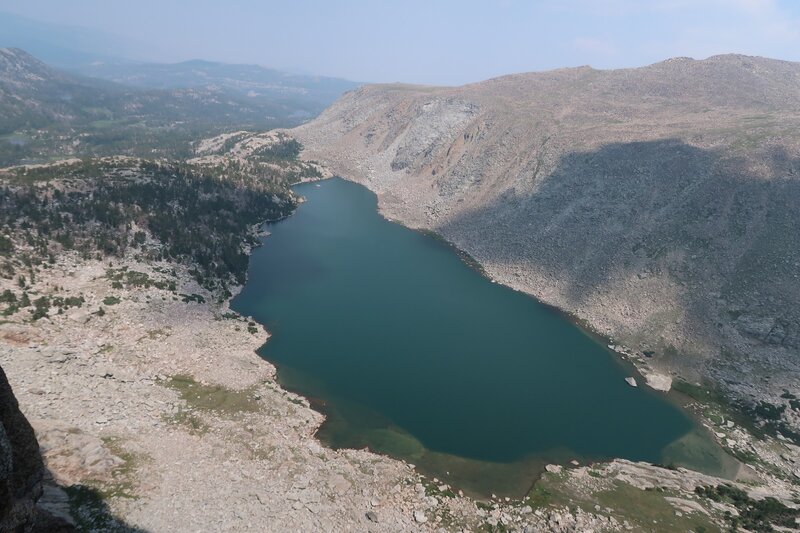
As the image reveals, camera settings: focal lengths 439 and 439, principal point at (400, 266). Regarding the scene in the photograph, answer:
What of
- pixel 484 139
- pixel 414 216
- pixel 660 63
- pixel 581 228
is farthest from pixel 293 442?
pixel 660 63

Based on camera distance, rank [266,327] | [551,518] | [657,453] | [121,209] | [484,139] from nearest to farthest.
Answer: [551,518] → [657,453] → [266,327] → [121,209] → [484,139]

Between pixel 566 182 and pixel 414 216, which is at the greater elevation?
pixel 566 182

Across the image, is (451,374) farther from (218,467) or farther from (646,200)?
(646,200)

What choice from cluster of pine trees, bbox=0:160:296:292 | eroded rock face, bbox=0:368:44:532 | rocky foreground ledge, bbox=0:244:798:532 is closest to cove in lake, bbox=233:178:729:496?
rocky foreground ledge, bbox=0:244:798:532

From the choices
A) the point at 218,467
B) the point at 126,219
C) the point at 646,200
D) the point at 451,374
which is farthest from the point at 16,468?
the point at 646,200

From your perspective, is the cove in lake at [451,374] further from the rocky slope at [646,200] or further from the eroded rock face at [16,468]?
the eroded rock face at [16,468]

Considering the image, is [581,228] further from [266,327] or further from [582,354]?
[266,327]

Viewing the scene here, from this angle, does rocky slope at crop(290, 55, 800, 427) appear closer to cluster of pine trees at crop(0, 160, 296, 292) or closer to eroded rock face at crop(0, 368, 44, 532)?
cluster of pine trees at crop(0, 160, 296, 292)

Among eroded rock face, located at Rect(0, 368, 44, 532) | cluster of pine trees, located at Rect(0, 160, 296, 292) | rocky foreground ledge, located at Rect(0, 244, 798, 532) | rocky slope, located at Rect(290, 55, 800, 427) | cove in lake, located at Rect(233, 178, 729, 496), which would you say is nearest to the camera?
eroded rock face, located at Rect(0, 368, 44, 532)
